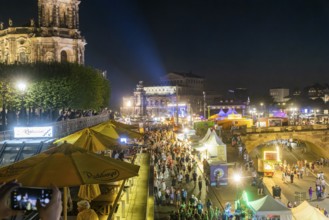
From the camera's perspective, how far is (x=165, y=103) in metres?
165

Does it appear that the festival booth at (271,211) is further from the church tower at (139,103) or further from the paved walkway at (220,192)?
the church tower at (139,103)

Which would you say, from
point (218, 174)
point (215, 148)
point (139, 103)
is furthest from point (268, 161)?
point (139, 103)

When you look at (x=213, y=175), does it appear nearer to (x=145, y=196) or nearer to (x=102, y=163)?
(x=145, y=196)

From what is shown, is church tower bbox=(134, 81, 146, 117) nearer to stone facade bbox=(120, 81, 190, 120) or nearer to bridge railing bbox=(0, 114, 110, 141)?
stone facade bbox=(120, 81, 190, 120)

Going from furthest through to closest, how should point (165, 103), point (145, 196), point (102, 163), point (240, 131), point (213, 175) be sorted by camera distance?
1. point (165, 103)
2. point (240, 131)
3. point (213, 175)
4. point (145, 196)
5. point (102, 163)

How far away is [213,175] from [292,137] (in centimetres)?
3697

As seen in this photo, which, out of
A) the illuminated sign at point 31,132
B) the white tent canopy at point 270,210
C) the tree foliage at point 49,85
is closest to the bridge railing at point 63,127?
the illuminated sign at point 31,132

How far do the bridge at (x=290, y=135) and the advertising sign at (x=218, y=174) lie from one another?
102 ft

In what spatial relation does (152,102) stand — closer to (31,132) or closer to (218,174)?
(218,174)

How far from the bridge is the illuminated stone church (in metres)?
27.6

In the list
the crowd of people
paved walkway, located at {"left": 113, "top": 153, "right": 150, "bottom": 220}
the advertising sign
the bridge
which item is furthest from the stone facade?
paved walkway, located at {"left": 113, "top": 153, "right": 150, "bottom": 220}

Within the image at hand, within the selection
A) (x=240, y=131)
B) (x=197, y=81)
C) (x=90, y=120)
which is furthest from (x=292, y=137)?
(x=197, y=81)

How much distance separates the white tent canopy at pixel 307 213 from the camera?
61.9 ft

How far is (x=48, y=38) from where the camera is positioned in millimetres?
→ 60719
